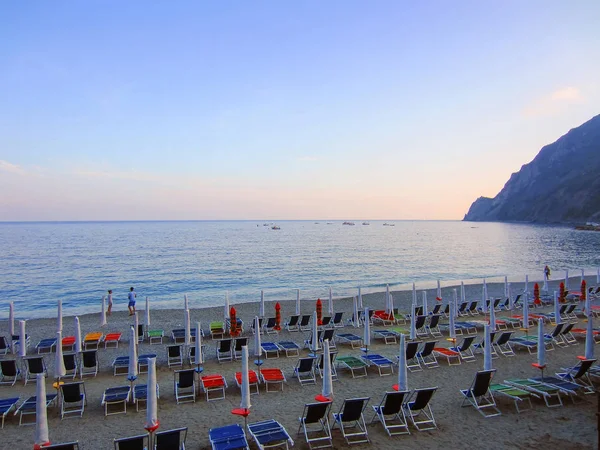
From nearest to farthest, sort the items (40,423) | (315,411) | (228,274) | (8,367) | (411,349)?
(40,423) → (315,411) → (8,367) → (411,349) → (228,274)

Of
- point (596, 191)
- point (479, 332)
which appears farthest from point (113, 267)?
point (596, 191)

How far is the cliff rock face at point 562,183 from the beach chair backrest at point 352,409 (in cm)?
14674

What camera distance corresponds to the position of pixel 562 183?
152 metres

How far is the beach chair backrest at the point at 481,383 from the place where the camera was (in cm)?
811

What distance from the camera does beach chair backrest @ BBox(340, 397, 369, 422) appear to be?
700 cm

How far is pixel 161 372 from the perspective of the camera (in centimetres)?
1116

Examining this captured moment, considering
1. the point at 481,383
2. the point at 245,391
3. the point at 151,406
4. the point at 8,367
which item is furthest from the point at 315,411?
the point at 8,367

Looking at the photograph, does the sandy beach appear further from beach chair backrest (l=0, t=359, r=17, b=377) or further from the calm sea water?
the calm sea water

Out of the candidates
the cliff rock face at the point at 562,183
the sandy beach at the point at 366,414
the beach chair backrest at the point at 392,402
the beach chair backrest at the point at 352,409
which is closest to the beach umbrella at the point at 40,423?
the sandy beach at the point at 366,414

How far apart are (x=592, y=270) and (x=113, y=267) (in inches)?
1977

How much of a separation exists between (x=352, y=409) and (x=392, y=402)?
76 centimetres

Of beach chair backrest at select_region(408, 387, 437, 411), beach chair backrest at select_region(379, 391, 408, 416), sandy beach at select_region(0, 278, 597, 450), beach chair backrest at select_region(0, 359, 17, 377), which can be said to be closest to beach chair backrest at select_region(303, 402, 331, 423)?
sandy beach at select_region(0, 278, 597, 450)

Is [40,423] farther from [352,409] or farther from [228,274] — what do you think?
[228,274]

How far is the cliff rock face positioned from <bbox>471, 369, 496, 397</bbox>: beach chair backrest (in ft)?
473
